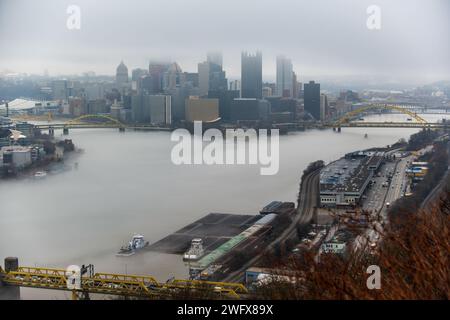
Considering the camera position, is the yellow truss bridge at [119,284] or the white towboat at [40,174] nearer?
the yellow truss bridge at [119,284]

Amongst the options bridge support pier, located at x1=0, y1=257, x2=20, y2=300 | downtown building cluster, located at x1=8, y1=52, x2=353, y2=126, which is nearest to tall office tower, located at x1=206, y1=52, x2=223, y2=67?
downtown building cluster, located at x1=8, y1=52, x2=353, y2=126

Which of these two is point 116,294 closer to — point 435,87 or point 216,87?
point 435,87

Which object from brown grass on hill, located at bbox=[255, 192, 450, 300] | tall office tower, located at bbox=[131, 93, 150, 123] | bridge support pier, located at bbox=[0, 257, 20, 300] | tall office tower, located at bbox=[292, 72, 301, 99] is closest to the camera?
brown grass on hill, located at bbox=[255, 192, 450, 300]

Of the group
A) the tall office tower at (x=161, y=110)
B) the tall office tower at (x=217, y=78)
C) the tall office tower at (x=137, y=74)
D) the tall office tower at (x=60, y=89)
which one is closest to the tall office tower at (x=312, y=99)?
the tall office tower at (x=217, y=78)

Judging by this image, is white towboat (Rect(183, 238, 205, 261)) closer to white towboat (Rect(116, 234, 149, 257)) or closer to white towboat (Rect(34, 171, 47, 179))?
white towboat (Rect(116, 234, 149, 257))

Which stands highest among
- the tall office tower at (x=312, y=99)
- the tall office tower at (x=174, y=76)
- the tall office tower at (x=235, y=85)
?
the tall office tower at (x=174, y=76)

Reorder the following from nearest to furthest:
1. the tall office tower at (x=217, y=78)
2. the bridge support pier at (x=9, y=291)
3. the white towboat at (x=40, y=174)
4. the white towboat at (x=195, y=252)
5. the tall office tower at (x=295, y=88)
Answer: the bridge support pier at (x=9, y=291), the white towboat at (x=195, y=252), the white towboat at (x=40, y=174), the tall office tower at (x=295, y=88), the tall office tower at (x=217, y=78)

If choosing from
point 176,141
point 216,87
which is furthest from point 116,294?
point 216,87

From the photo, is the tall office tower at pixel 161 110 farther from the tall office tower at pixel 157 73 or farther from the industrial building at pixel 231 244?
the industrial building at pixel 231 244
